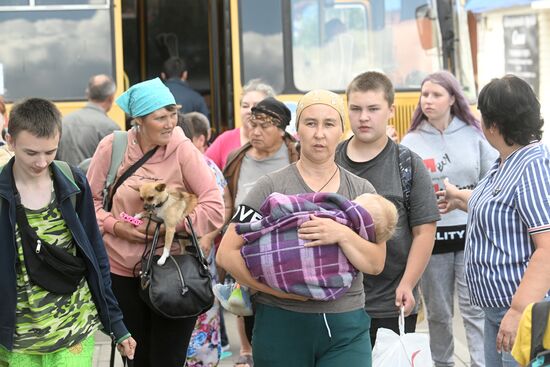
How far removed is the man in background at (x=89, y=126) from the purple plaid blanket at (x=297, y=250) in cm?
488

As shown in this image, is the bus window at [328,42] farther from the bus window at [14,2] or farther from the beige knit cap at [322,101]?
the beige knit cap at [322,101]

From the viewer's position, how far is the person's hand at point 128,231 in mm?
5078

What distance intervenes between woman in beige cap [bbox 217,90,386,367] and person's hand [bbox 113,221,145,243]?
1045mm

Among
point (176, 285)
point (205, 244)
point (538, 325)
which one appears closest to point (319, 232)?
point (538, 325)

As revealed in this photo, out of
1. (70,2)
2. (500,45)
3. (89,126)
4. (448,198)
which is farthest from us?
(500,45)

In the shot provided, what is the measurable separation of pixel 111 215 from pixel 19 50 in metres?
5.02

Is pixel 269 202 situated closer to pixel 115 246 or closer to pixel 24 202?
pixel 24 202

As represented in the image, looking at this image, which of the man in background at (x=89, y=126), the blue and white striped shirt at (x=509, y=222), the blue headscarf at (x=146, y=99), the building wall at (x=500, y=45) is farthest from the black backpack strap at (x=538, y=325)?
the building wall at (x=500, y=45)

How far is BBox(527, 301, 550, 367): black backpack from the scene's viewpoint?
302 centimetres

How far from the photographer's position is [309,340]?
404cm

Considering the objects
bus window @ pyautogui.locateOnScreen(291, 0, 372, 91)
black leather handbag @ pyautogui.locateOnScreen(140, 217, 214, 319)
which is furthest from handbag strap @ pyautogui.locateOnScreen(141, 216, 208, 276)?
bus window @ pyautogui.locateOnScreen(291, 0, 372, 91)

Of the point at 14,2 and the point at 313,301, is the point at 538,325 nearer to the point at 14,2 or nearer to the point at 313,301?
the point at 313,301

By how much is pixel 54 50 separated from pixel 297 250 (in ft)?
21.2

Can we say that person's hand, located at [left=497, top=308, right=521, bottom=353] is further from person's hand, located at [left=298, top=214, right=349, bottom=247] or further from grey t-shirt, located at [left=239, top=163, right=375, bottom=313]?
person's hand, located at [left=298, top=214, right=349, bottom=247]
